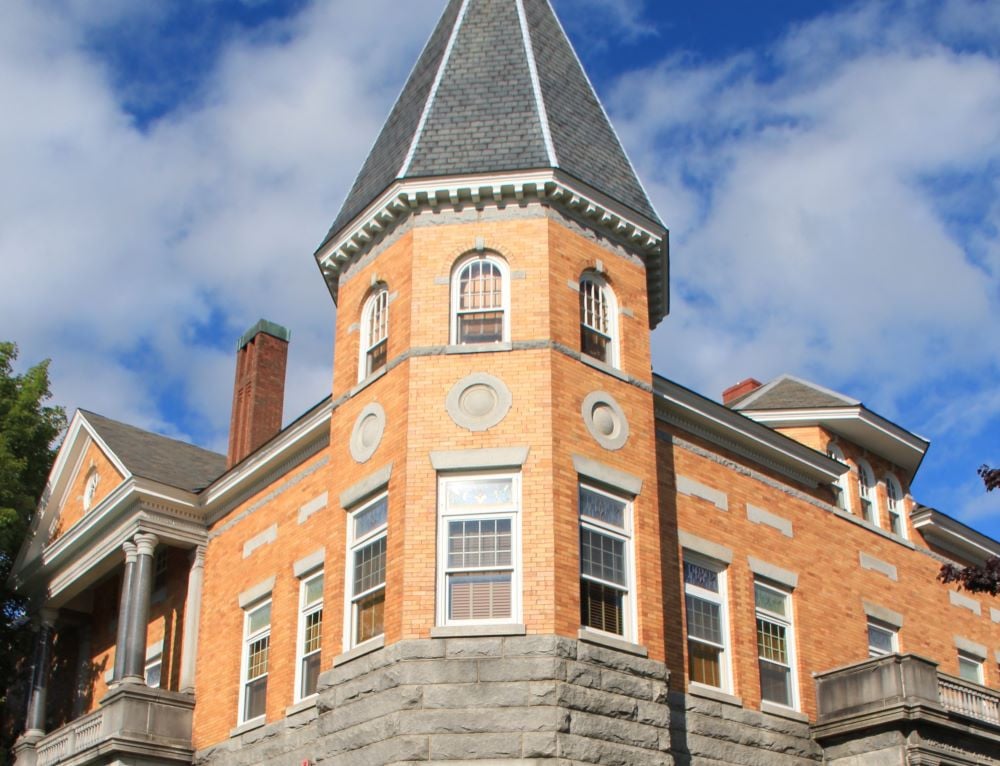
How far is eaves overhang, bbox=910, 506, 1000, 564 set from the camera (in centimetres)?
2794

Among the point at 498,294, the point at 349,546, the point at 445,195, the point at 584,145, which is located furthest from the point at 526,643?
the point at 584,145

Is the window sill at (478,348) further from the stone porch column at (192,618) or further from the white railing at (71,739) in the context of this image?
the white railing at (71,739)

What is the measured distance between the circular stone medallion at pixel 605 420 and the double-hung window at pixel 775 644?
15.9 ft

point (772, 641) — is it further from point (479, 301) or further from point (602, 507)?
point (479, 301)

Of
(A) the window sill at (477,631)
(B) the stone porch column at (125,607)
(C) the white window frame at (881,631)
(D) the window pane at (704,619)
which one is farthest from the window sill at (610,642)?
(B) the stone porch column at (125,607)

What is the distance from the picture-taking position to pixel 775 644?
22734mm

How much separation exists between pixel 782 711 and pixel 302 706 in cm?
806

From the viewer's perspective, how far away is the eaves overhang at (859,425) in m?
27.2

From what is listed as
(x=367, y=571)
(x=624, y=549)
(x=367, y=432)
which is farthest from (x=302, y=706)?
(x=624, y=549)

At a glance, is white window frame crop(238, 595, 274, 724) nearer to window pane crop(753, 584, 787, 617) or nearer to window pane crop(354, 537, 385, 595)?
window pane crop(354, 537, 385, 595)

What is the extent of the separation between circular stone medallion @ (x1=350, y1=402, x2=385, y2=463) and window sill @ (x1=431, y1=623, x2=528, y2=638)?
3.50m

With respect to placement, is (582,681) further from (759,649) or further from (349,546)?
(759,649)

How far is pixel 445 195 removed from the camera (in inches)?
818

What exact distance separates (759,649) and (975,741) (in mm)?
3899
